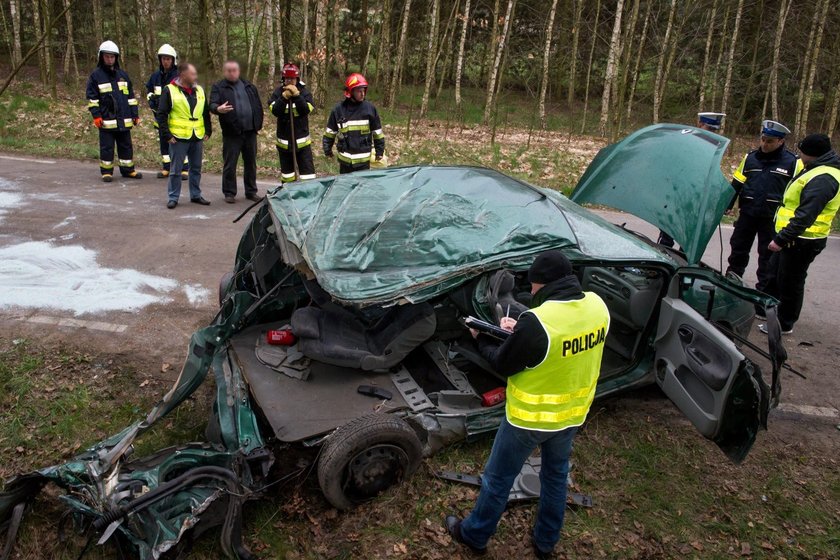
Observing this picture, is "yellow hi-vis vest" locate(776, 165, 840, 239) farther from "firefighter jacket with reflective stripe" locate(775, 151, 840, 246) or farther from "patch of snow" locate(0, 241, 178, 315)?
"patch of snow" locate(0, 241, 178, 315)

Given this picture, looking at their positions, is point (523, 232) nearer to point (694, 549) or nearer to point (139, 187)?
point (694, 549)

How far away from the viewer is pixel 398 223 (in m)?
3.71

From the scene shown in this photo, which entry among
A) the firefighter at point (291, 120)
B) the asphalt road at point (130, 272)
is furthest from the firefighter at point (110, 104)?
the firefighter at point (291, 120)

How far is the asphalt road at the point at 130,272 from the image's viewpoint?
480 centimetres

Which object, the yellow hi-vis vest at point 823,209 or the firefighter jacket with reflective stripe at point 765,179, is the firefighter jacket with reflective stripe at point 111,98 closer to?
the firefighter jacket with reflective stripe at point 765,179

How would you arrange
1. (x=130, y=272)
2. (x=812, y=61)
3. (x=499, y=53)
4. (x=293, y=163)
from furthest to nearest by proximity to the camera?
(x=499, y=53) → (x=812, y=61) → (x=293, y=163) → (x=130, y=272)

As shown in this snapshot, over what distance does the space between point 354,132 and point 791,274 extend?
4991 mm

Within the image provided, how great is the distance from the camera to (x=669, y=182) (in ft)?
14.0

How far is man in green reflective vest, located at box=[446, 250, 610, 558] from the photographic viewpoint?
2588mm

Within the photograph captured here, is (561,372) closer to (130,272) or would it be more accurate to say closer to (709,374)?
(709,374)

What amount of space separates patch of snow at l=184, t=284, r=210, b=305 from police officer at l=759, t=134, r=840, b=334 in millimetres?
5132

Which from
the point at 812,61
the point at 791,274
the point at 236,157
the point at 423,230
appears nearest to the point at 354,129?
the point at 236,157

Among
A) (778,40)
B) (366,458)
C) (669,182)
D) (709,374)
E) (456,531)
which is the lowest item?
(456,531)

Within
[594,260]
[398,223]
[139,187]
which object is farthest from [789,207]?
[139,187]
